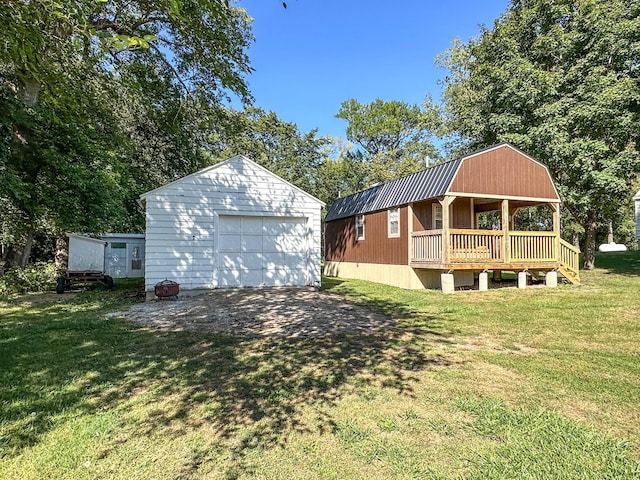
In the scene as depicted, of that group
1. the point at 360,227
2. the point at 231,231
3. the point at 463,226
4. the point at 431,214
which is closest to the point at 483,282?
the point at 463,226

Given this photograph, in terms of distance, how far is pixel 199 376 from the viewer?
4145 mm

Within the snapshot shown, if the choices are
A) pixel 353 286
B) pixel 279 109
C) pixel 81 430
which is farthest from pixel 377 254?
pixel 279 109

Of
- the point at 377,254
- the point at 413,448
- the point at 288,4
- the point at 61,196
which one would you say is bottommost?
the point at 413,448

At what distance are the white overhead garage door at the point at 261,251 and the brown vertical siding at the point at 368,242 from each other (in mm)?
3187

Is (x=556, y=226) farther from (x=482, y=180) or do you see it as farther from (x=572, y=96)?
(x=572, y=96)

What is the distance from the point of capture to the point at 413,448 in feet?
8.89

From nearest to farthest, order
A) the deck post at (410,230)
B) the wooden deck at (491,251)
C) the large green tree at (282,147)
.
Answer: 1. the wooden deck at (491,251)
2. the deck post at (410,230)
3. the large green tree at (282,147)

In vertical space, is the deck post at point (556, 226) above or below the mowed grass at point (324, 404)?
above

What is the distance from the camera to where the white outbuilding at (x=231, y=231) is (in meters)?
10.4

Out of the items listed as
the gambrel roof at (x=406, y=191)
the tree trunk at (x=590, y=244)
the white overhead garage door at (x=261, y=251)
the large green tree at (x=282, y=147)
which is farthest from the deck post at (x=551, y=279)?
the large green tree at (x=282, y=147)

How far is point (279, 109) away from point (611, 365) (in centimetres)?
2983

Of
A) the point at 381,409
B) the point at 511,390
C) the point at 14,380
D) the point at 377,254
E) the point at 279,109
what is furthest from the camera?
the point at 279,109

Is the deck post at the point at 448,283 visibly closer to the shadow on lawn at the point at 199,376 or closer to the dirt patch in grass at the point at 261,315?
the dirt patch in grass at the point at 261,315

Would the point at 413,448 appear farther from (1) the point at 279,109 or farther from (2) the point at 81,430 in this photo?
(1) the point at 279,109
